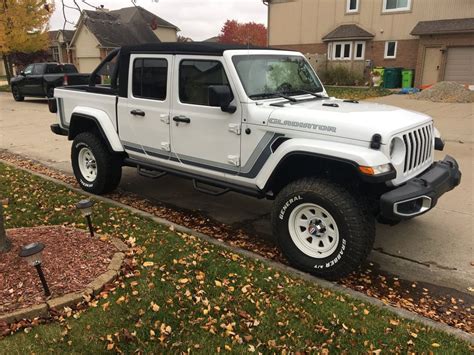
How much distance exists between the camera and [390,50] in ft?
88.9

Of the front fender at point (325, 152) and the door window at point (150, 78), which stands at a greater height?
the door window at point (150, 78)

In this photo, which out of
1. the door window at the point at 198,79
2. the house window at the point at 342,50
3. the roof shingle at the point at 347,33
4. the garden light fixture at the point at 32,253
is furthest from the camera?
the house window at the point at 342,50

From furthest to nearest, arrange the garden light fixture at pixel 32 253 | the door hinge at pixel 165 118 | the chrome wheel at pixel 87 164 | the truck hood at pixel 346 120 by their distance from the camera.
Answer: the chrome wheel at pixel 87 164 → the door hinge at pixel 165 118 → the truck hood at pixel 346 120 → the garden light fixture at pixel 32 253

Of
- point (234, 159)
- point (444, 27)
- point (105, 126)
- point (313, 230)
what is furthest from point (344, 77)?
point (313, 230)

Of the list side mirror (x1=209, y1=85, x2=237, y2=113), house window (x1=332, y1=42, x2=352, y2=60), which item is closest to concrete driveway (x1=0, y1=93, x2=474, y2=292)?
side mirror (x1=209, y1=85, x2=237, y2=113)

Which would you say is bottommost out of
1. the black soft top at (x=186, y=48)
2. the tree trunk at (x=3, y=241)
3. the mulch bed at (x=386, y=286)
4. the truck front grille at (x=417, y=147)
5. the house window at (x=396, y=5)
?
the mulch bed at (x=386, y=286)

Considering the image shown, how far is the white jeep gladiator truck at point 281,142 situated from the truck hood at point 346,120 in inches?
0.4

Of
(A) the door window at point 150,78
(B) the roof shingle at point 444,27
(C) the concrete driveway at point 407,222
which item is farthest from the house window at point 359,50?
Answer: (A) the door window at point 150,78

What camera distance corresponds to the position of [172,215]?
18.0 ft

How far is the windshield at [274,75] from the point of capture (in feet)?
14.4

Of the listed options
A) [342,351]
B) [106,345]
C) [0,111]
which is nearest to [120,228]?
[106,345]

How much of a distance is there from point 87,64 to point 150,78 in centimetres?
3928

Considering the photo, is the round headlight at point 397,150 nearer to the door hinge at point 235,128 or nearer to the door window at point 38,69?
the door hinge at point 235,128

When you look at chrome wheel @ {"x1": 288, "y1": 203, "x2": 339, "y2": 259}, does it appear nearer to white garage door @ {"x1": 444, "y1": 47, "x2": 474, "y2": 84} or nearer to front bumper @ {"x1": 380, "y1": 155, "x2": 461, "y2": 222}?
front bumper @ {"x1": 380, "y1": 155, "x2": 461, "y2": 222}
